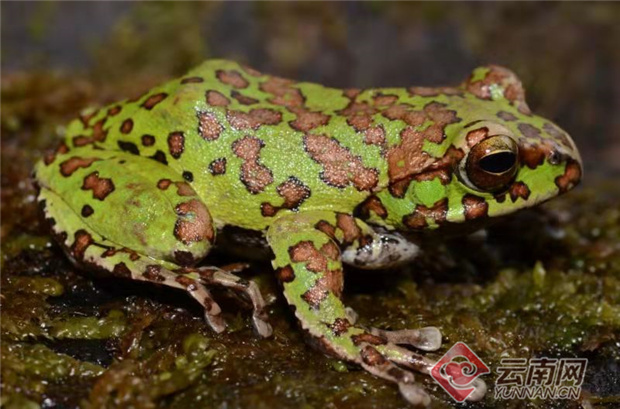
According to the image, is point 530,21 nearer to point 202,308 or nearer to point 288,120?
point 288,120

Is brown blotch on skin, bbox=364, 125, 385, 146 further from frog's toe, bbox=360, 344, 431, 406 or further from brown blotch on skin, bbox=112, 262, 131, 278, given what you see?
brown blotch on skin, bbox=112, 262, 131, 278

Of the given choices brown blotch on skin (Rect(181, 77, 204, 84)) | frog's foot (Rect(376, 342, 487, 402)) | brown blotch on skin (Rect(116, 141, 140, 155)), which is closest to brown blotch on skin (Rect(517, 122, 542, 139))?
frog's foot (Rect(376, 342, 487, 402))

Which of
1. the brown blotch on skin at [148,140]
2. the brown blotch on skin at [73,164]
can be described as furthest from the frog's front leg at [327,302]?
the brown blotch on skin at [73,164]

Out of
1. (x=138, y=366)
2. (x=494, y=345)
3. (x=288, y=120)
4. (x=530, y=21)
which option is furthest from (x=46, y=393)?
(x=530, y=21)

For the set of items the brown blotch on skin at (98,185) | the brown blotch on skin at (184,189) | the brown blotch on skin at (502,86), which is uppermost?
the brown blotch on skin at (502,86)

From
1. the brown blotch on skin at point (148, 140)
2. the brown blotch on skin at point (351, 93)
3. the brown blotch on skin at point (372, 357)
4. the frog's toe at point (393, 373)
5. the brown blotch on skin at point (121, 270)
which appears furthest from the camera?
the brown blotch on skin at point (351, 93)

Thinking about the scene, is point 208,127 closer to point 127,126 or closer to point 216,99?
point 216,99

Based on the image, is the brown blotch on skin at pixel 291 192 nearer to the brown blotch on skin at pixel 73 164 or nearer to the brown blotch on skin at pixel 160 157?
the brown blotch on skin at pixel 160 157
